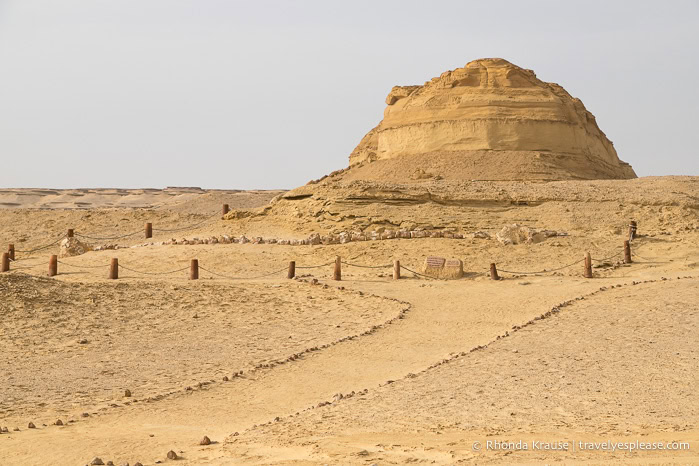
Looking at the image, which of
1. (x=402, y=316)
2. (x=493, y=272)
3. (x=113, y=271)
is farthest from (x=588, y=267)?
(x=113, y=271)

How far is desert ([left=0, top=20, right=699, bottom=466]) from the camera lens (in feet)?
23.0

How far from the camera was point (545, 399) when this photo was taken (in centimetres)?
807

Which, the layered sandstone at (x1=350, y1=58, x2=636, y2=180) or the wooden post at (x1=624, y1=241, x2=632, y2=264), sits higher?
the layered sandstone at (x1=350, y1=58, x2=636, y2=180)

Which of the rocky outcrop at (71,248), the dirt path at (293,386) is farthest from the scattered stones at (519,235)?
the rocky outcrop at (71,248)

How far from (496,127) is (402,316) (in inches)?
654

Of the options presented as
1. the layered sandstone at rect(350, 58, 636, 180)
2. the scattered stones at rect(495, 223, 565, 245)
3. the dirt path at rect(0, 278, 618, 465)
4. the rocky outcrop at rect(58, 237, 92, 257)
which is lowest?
the dirt path at rect(0, 278, 618, 465)

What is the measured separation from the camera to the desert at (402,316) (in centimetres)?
700

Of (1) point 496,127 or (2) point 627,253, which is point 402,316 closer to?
(2) point 627,253

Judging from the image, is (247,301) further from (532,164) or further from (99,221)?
(99,221)

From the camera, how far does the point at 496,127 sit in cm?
2931

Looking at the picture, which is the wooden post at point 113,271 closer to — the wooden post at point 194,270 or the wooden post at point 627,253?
the wooden post at point 194,270

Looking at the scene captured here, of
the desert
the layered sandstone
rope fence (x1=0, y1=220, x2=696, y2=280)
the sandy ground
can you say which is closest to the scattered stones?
the desert

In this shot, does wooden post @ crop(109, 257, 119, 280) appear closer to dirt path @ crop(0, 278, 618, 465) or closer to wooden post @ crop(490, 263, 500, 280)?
dirt path @ crop(0, 278, 618, 465)

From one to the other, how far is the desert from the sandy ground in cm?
5
